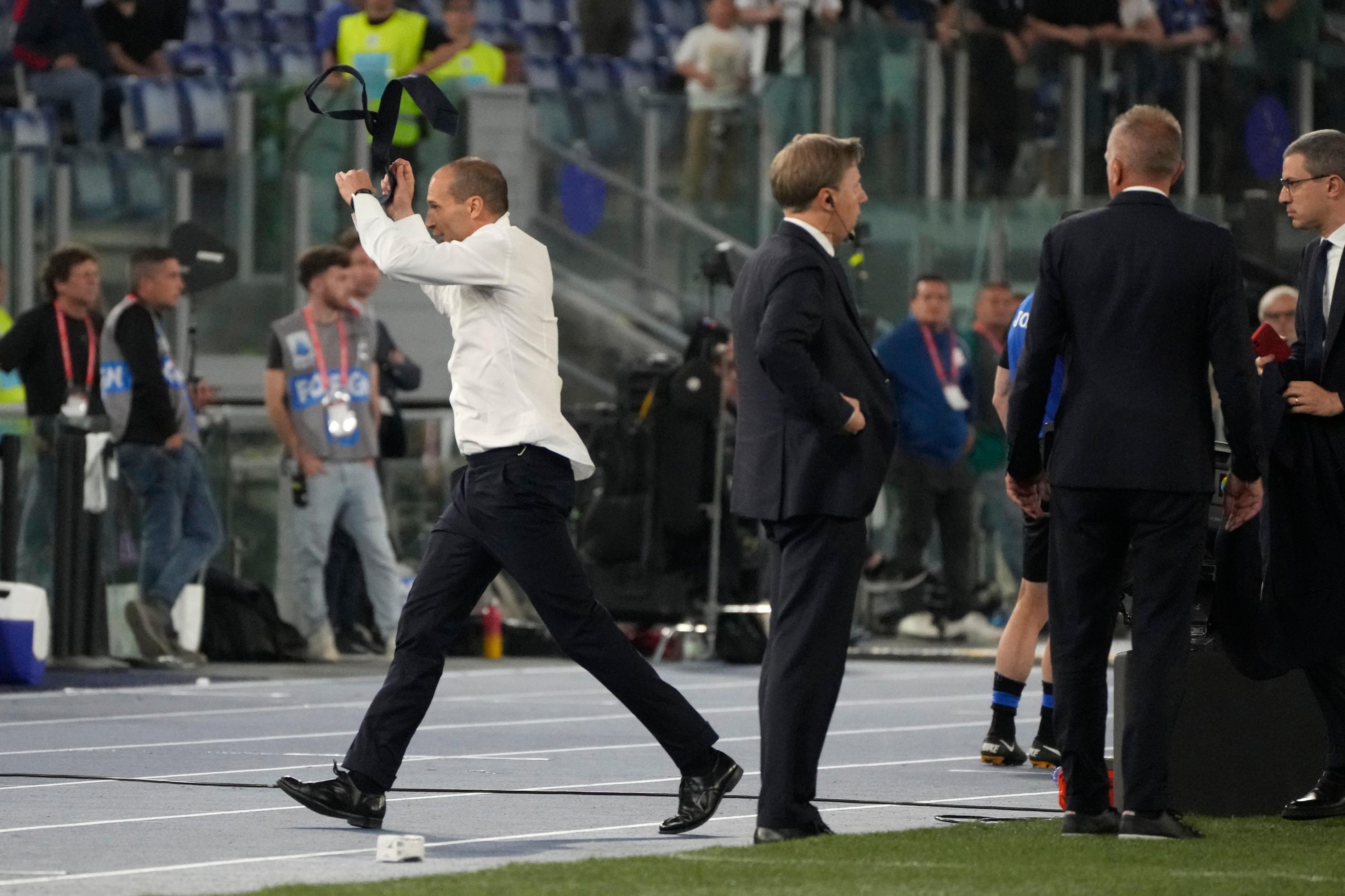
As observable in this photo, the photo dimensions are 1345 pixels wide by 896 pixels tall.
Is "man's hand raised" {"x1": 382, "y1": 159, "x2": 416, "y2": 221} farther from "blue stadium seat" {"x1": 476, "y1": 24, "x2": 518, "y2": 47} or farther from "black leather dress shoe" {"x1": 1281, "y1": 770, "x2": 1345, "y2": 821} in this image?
"blue stadium seat" {"x1": 476, "y1": 24, "x2": 518, "y2": 47}

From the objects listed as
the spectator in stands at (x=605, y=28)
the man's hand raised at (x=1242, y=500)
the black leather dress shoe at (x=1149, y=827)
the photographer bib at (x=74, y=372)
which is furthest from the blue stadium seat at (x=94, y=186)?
the black leather dress shoe at (x=1149, y=827)

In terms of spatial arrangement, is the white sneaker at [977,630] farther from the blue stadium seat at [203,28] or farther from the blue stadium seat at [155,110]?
the blue stadium seat at [203,28]

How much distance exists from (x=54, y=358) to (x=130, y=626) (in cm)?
141

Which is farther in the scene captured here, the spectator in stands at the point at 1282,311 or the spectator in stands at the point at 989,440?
the spectator in stands at the point at 989,440

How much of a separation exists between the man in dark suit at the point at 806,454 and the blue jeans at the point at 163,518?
7.07 meters

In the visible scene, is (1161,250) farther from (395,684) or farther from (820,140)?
(395,684)

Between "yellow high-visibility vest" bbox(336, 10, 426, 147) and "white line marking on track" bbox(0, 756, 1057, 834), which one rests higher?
"yellow high-visibility vest" bbox(336, 10, 426, 147)

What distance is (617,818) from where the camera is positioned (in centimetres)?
709

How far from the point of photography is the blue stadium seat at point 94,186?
52.0 feet

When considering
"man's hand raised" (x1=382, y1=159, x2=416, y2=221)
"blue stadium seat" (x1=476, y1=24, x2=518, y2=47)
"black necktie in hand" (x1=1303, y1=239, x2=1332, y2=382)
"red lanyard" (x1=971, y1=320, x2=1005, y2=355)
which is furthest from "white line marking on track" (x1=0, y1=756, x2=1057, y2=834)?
"blue stadium seat" (x1=476, y1=24, x2=518, y2=47)

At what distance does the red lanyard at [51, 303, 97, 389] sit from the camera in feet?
42.9

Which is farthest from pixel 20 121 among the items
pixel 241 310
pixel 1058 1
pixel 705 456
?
pixel 1058 1

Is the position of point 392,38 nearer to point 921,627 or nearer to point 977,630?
point 921,627

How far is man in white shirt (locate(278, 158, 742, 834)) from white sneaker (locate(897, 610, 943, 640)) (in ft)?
29.6
